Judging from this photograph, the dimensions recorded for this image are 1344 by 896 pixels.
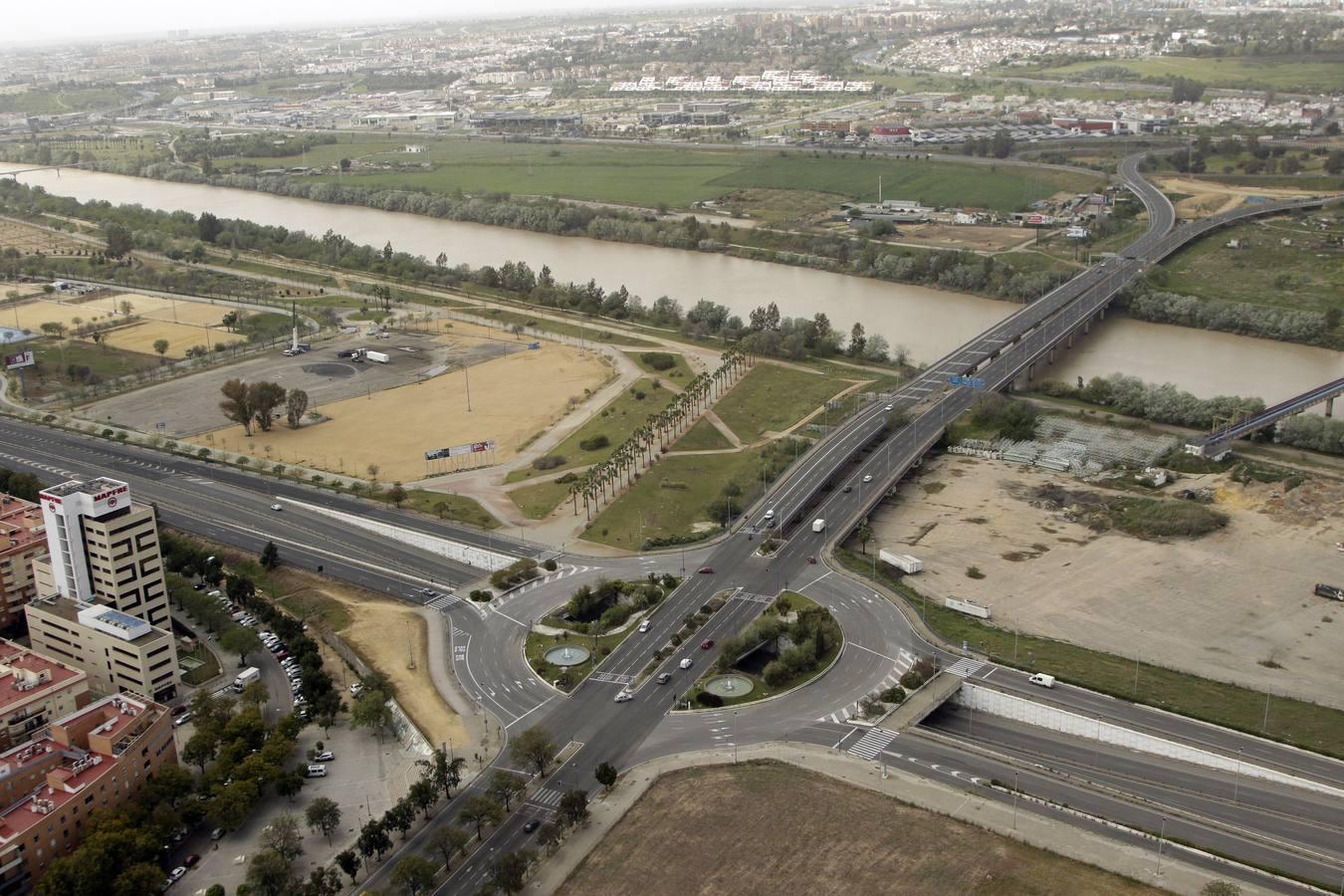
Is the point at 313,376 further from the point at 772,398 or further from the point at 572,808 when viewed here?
the point at 572,808

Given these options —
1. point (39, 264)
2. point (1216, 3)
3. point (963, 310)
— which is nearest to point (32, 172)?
point (39, 264)

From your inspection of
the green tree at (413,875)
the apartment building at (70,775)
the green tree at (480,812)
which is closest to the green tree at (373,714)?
the apartment building at (70,775)

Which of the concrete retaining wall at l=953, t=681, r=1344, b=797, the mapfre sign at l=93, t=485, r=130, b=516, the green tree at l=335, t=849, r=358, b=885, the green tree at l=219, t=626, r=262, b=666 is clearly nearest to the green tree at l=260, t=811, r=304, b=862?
the green tree at l=335, t=849, r=358, b=885

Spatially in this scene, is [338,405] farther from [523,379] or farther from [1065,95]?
[1065,95]

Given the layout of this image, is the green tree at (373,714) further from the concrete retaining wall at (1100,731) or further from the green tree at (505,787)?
the concrete retaining wall at (1100,731)

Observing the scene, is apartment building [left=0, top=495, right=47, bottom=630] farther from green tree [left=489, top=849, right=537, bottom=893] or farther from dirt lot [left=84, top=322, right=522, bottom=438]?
green tree [left=489, top=849, right=537, bottom=893]

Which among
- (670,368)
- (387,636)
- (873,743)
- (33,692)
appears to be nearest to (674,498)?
(387,636)
